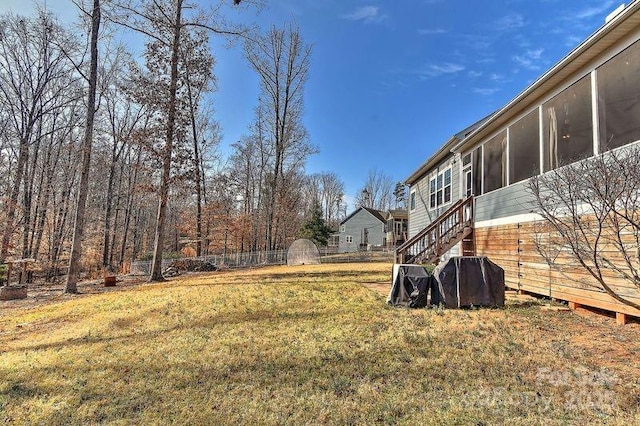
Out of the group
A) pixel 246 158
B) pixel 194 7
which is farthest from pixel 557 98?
pixel 246 158

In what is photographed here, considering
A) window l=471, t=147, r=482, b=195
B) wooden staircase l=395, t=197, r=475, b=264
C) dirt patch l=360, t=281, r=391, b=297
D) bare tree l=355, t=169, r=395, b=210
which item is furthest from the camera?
bare tree l=355, t=169, r=395, b=210

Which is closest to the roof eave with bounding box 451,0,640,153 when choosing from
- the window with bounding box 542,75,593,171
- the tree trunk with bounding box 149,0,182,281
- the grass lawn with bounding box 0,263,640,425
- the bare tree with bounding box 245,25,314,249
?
the window with bounding box 542,75,593,171

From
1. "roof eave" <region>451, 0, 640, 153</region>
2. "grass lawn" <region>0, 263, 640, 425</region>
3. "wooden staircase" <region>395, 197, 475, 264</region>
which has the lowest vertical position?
"grass lawn" <region>0, 263, 640, 425</region>

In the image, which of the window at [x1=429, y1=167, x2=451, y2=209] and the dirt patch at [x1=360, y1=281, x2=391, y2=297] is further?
the window at [x1=429, y1=167, x2=451, y2=209]

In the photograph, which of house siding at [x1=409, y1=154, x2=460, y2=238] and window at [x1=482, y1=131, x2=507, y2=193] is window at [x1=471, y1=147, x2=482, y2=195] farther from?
house siding at [x1=409, y1=154, x2=460, y2=238]

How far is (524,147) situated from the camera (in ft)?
23.0

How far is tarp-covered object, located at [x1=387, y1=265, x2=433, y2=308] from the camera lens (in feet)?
20.5

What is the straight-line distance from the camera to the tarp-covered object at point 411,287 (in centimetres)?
626

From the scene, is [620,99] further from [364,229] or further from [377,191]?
[377,191]

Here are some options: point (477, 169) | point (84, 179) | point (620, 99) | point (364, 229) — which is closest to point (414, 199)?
point (477, 169)

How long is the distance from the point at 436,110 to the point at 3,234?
23.0 metres

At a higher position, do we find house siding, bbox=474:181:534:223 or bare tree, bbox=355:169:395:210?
bare tree, bbox=355:169:395:210

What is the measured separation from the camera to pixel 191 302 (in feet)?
25.1

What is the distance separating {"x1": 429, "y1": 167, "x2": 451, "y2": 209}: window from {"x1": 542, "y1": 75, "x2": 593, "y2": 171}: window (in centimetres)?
575
